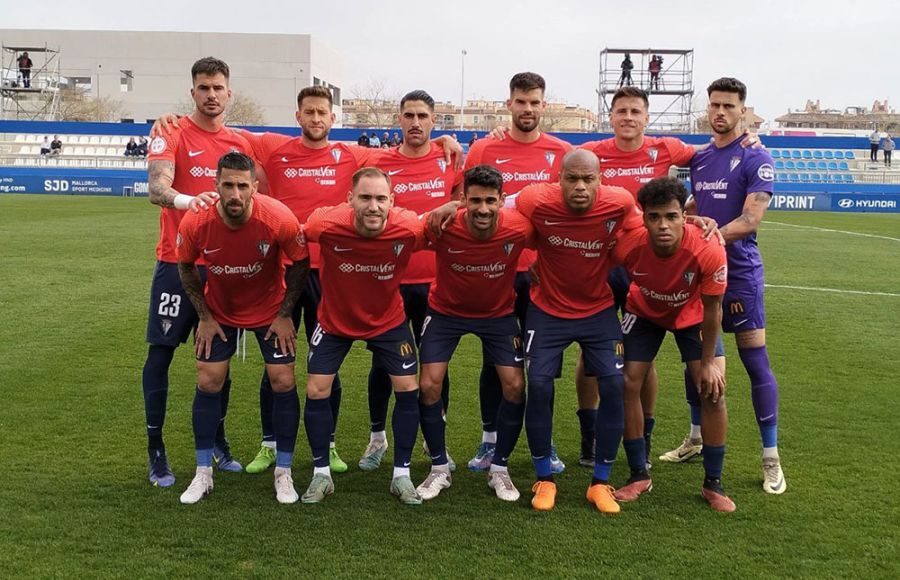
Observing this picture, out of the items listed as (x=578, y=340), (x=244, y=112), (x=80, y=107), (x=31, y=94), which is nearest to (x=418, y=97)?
(x=578, y=340)

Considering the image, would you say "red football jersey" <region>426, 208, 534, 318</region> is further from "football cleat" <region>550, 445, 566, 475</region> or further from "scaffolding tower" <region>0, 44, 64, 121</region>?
"scaffolding tower" <region>0, 44, 64, 121</region>

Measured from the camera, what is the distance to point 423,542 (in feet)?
13.1

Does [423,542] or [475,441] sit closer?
[423,542]

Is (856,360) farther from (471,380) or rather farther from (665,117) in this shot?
(665,117)

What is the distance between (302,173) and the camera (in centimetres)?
525

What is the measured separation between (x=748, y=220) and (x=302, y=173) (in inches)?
105

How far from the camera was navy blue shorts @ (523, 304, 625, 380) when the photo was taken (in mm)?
4613

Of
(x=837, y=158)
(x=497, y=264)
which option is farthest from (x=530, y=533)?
(x=837, y=158)

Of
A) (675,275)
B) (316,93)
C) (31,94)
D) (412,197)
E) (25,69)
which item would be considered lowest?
(675,275)

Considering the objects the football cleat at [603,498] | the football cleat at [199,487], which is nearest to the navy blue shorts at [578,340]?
the football cleat at [603,498]

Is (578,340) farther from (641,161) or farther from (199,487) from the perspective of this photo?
(199,487)

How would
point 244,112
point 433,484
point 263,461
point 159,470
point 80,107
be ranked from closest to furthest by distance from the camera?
point 433,484 < point 159,470 < point 263,461 < point 80,107 < point 244,112

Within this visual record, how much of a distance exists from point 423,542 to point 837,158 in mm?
40888

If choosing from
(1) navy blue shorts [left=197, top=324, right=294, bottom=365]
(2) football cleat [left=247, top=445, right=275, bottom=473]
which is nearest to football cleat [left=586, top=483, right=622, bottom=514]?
(1) navy blue shorts [left=197, top=324, right=294, bottom=365]
